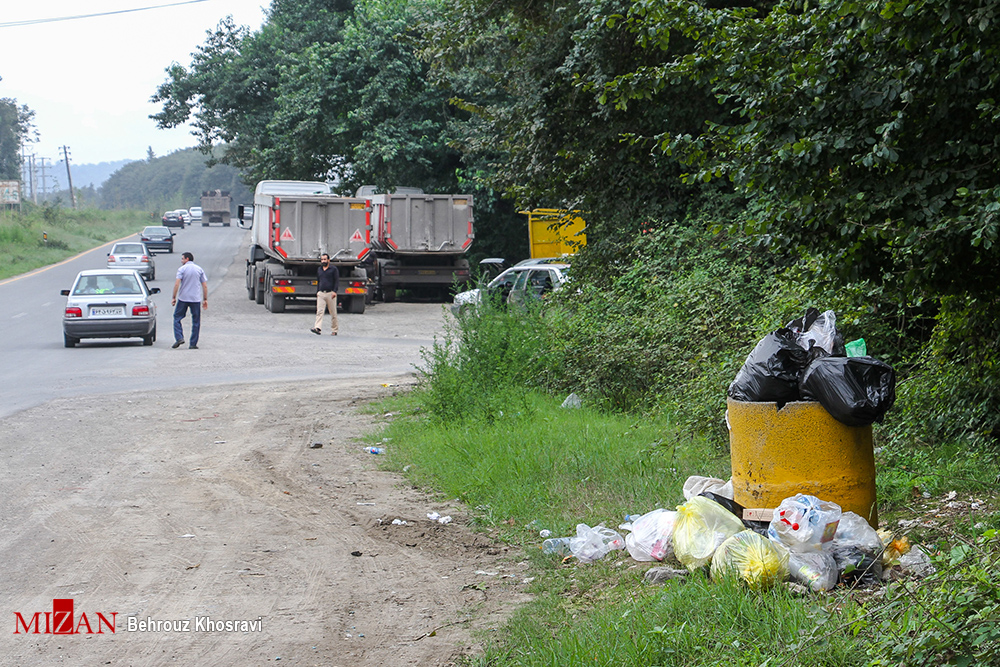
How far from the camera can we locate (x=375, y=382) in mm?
14312

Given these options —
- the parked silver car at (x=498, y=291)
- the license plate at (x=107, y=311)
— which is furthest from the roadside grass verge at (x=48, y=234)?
the parked silver car at (x=498, y=291)

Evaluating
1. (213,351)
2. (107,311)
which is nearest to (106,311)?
(107,311)

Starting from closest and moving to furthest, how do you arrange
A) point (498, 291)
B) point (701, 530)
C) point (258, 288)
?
point (701, 530)
point (498, 291)
point (258, 288)

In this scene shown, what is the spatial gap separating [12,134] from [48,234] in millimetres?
48202

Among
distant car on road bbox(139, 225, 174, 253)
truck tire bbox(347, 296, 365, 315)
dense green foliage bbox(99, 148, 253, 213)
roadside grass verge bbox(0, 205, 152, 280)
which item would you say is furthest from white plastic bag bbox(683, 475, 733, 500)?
dense green foliage bbox(99, 148, 253, 213)

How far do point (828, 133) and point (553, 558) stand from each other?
294 cm

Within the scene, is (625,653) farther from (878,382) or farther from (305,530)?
(305,530)

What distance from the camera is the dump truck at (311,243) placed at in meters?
25.9

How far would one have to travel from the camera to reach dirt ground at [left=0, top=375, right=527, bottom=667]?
4.29 meters

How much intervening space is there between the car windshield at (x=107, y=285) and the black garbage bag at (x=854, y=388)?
16908 mm

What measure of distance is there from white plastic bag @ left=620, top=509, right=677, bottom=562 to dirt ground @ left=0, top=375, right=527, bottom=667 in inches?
25.6

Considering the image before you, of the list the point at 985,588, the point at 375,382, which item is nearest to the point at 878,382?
the point at 985,588

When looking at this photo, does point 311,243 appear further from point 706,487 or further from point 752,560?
point 752,560

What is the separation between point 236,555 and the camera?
5.59 m
